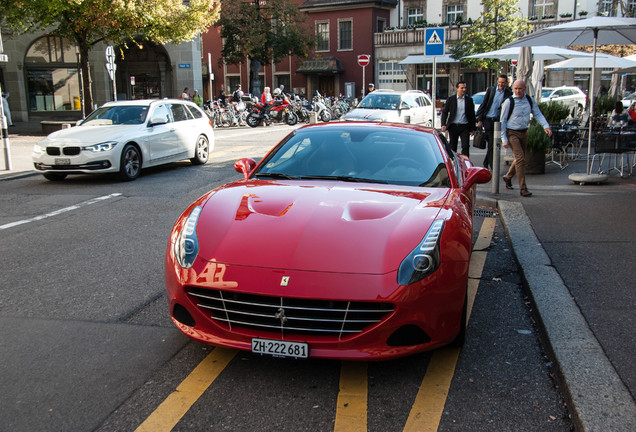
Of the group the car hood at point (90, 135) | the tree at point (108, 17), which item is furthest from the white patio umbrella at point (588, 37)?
the tree at point (108, 17)

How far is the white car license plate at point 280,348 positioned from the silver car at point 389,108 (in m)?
16.1

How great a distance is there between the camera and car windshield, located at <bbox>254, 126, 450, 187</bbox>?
187 inches

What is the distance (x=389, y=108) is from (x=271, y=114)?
381 inches

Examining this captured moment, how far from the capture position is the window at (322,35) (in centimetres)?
5184

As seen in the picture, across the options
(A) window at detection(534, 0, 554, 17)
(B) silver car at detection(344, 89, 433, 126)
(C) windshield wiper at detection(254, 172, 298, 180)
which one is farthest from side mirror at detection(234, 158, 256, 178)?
(A) window at detection(534, 0, 554, 17)

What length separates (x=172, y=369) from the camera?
11.9 ft

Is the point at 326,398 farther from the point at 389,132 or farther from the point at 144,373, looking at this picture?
the point at 389,132

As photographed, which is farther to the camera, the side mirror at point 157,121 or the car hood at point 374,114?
the car hood at point 374,114

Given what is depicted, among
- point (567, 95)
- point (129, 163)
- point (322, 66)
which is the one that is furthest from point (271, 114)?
point (322, 66)

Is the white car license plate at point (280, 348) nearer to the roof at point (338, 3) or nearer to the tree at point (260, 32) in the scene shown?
the tree at point (260, 32)

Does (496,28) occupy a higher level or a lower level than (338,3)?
lower

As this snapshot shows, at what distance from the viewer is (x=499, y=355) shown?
3.87 m

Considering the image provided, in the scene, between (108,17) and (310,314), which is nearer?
(310,314)

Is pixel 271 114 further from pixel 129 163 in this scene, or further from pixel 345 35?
pixel 345 35
